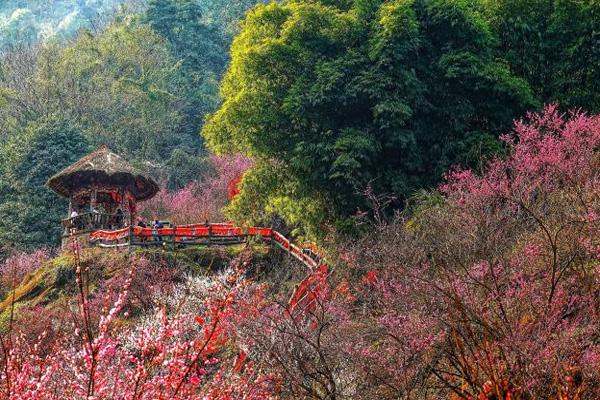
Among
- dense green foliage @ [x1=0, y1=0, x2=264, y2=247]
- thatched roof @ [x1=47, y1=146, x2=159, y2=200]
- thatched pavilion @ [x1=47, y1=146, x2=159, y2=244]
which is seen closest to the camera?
thatched roof @ [x1=47, y1=146, x2=159, y2=200]

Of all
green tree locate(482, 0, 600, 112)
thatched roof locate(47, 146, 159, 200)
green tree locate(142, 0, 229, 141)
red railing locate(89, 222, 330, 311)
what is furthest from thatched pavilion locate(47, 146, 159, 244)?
green tree locate(142, 0, 229, 141)

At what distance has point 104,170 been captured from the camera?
2347 cm

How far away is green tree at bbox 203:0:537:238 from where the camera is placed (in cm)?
1714

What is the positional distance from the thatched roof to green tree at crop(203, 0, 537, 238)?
6348 mm

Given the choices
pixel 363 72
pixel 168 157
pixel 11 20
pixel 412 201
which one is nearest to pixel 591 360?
pixel 412 201

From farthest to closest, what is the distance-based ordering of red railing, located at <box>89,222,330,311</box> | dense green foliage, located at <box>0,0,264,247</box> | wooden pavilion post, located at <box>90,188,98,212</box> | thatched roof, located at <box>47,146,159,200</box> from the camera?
dense green foliage, located at <box>0,0,264,247</box> < wooden pavilion post, located at <box>90,188,98,212</box> < thatched roof, located at <box>47,146,159,200</box> < red railing, located at <box>89,222,330,311</box>

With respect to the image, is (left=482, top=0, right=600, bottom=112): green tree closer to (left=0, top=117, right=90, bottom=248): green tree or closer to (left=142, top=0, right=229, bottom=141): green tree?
(left=0, top=117, right=90, bottom=248): green tree

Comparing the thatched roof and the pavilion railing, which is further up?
the thatched roof

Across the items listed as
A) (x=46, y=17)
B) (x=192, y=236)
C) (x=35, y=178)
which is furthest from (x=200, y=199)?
(x=46, y=17)

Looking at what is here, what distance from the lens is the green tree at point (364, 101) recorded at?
17.1m

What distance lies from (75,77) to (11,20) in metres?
55.1

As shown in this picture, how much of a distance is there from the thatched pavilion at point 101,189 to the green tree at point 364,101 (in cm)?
666

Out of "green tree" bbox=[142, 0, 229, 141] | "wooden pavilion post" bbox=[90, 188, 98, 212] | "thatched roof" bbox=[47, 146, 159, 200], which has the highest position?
"green tree" bbox=[142, 0, 229, 141]

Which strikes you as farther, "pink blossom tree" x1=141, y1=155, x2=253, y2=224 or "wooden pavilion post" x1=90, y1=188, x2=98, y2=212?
"pink blossom tree" x1=141, y1=155, x2=253, y2=224
